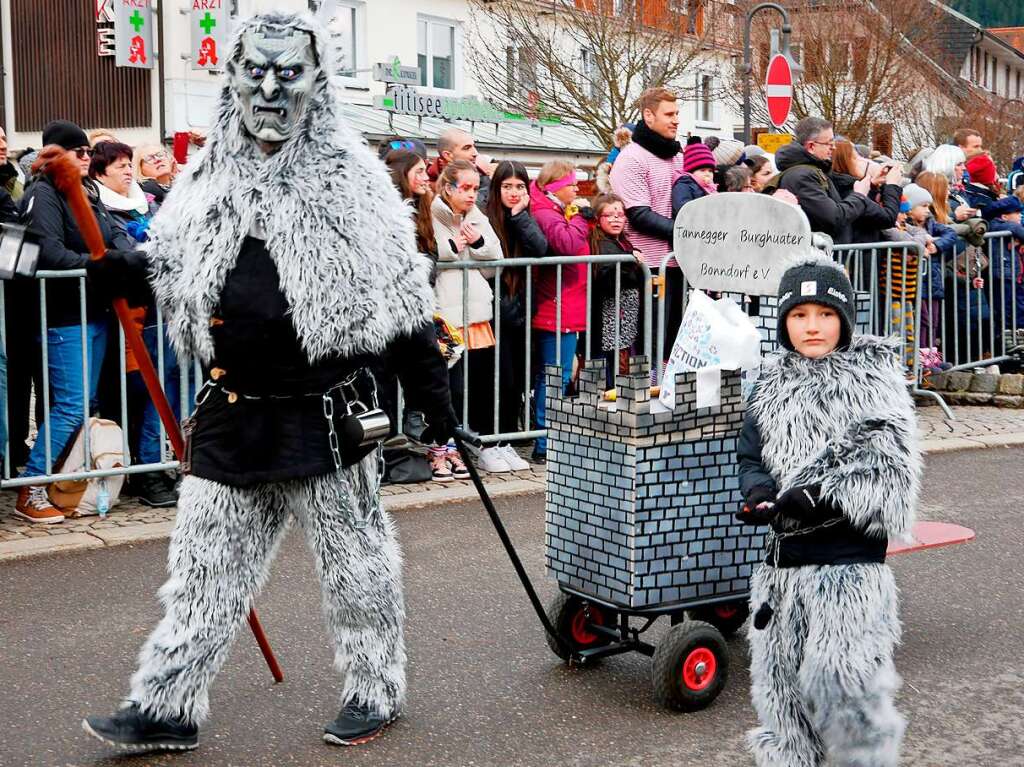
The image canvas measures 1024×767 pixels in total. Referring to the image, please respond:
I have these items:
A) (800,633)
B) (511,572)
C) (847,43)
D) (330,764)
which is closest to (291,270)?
(330,764)

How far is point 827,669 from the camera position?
151 inches

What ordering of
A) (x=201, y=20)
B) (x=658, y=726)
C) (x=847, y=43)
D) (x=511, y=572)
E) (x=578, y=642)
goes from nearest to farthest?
(x=658, y=726), (x=578, y=642), (x=511, y=572), (x=201, y=20), (x=847, y=43)

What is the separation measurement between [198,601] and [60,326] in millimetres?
3537

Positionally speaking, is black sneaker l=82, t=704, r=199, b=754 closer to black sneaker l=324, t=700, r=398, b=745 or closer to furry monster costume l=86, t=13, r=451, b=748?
furry monster costume l=86, t=13, r=451, b=748

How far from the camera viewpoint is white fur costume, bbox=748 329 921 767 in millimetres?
3832

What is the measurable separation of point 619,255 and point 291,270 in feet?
16.7

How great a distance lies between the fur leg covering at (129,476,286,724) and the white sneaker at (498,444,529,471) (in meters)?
4.50

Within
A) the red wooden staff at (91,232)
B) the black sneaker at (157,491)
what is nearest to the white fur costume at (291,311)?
the red wooden staff at (91,232)

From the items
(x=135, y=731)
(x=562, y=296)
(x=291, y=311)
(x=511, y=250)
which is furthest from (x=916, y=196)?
(x=135, y=731)

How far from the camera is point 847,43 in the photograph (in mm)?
30797

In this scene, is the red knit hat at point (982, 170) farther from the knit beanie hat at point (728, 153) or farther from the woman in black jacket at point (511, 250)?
the woman in black jacket at point (511, 250)

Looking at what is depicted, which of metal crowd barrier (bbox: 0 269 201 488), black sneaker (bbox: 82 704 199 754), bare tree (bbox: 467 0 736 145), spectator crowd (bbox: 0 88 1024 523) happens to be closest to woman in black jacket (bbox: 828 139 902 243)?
spectator crowd (bbox: 0 88 1024 523)

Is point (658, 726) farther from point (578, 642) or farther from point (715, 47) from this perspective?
point (715, 47)

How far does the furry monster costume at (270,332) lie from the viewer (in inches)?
168
